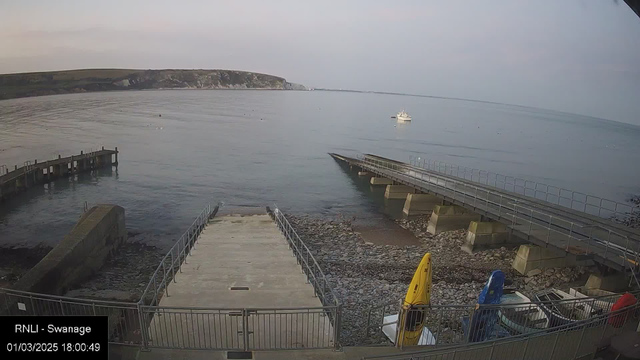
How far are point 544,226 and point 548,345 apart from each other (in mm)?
13489

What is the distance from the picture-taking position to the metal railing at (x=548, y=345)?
23.7 feet

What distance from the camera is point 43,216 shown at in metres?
29.0

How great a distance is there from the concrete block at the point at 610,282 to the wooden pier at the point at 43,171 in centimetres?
3690

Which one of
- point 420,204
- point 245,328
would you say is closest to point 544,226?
point 420,204

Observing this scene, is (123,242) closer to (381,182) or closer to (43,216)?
(43,216)

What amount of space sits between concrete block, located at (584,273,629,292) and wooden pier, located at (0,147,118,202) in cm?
3690

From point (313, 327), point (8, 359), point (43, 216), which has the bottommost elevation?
point (43, 216)

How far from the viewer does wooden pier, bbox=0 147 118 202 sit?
105ft

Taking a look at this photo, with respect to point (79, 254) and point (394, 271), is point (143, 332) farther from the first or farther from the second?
point (394, 271)

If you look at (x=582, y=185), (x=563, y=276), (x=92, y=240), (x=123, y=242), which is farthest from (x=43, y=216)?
(x=582, y=185)

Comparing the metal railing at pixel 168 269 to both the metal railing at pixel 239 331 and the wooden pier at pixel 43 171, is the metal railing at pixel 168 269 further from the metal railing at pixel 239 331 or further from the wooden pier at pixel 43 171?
the wooden pier at pixel 43 171

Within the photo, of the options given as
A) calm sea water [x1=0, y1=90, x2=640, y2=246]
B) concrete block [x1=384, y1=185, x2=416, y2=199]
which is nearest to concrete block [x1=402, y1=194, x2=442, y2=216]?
calm sea water [x1=0, y1=90, x2=640, y2=246]

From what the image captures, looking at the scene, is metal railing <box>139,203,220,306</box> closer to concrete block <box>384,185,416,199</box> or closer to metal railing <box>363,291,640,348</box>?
metal railing <box>363,291,640,348</box>

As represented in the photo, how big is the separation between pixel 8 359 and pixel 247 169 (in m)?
46.9
